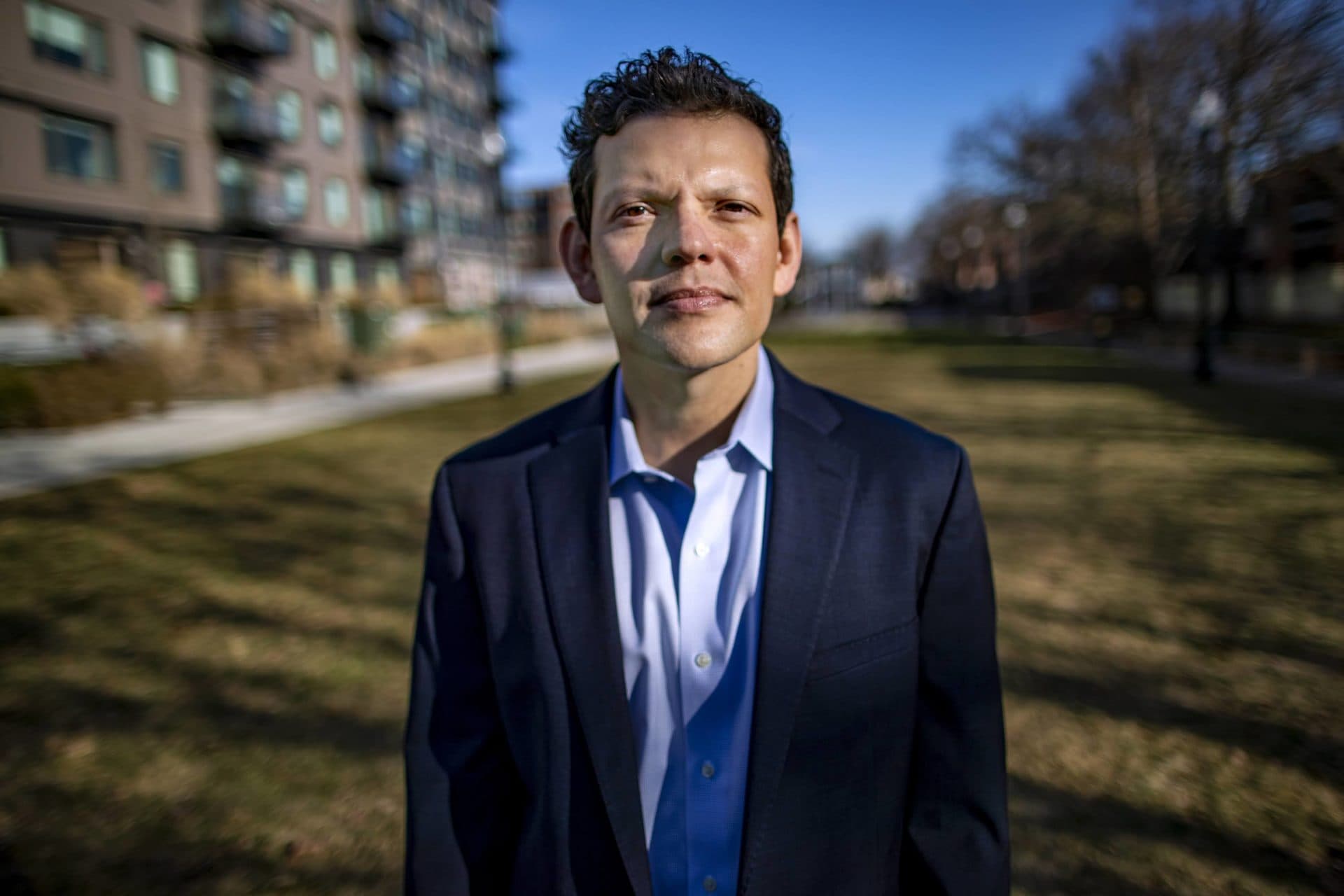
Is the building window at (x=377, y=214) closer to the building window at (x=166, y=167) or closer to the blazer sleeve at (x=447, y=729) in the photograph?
the building window at (x=166, y=167)

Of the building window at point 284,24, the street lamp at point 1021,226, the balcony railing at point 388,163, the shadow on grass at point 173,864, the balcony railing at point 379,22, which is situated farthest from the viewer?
the balcony railing at point 388,163

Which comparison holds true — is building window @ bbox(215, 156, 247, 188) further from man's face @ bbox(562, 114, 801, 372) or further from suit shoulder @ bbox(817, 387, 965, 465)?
suit shoulder @ bbox(817, 387, 965, 465)

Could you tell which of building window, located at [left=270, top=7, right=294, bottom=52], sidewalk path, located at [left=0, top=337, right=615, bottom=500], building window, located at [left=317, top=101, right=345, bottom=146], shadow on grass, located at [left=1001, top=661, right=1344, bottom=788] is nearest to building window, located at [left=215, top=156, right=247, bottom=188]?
building window, located at [left=270, top=7, right=294, bottom=52]

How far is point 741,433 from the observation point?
62.5 inches

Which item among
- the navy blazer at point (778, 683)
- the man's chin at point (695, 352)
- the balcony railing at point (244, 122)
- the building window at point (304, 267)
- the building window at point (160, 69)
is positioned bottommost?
the navy blazer at point (778, 683)

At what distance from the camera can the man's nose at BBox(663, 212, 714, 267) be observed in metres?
1.43

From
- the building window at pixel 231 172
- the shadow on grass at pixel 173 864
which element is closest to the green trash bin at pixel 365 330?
the building window at pixel 231 172

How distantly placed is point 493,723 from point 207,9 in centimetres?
3136

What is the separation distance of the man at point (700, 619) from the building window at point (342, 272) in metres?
38.5

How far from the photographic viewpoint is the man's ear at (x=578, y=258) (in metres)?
1.74

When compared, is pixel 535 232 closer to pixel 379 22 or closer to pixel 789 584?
pixel 379 22

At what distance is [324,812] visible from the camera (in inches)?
132

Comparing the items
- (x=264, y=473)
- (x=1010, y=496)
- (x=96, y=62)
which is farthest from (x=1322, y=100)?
(x=96, y=62)

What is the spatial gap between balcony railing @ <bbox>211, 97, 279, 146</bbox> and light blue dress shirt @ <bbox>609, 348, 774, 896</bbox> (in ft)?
108
